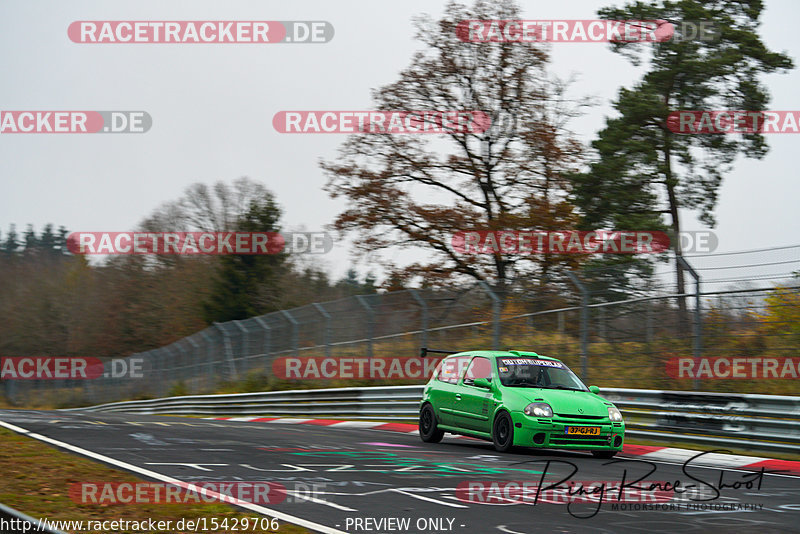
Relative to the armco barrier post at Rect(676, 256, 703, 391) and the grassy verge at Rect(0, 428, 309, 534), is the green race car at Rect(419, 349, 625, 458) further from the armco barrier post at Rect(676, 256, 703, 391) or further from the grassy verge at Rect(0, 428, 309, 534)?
the grassy verge at Rect(0, 428, 309, 534)

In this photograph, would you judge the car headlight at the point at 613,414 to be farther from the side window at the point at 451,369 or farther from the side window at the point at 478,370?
the side window at the point at 451,369

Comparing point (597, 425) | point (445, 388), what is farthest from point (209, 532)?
point (445, 388)

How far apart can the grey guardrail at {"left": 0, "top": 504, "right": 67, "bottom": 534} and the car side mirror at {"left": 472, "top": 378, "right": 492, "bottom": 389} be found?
976 centimetres

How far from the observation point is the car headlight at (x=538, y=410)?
12.0 meters

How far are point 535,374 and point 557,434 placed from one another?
1482mm

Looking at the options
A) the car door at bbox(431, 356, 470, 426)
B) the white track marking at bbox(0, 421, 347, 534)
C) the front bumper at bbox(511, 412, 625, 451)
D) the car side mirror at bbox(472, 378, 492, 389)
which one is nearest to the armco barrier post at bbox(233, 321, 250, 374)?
the car door at bbox(431, 356, 470, 426)

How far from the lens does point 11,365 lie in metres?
61.9

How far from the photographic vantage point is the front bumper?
11891mm

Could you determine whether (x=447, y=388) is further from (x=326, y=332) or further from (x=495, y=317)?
(x=326, y=332)

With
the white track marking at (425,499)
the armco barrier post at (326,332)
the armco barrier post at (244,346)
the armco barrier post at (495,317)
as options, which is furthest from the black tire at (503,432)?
the armco barrier post at (244,346)

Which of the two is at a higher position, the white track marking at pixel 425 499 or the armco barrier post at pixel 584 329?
the armco barrier post at pixel 584 329

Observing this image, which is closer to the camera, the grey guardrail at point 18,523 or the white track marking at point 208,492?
the grey guardrail at point 18,523

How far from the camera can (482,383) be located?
13195 mm

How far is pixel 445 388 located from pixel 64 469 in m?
6.60
